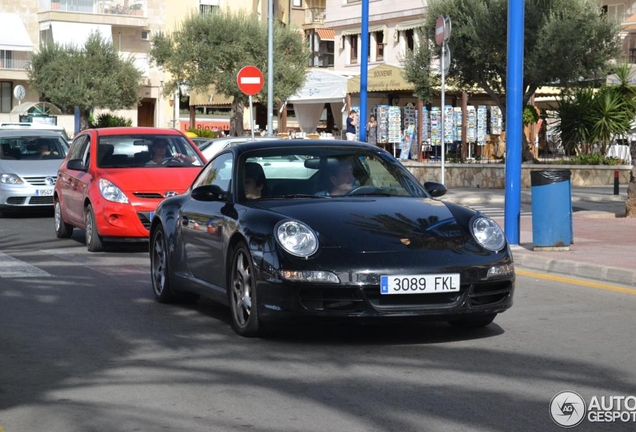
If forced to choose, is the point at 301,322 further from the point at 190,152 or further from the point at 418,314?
the point at 190,152

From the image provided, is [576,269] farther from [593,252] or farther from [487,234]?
[487,234]

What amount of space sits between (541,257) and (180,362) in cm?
654

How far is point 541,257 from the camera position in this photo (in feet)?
43.4

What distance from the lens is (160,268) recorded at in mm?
10547

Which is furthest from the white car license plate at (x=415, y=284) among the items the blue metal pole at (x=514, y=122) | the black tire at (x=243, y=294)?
the blue metal pole at (x=514, y=122)

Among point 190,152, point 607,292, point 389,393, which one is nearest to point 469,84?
point 190,152

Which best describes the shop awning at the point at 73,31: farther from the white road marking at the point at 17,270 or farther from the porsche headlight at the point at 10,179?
the white road marking at the point at 17,270

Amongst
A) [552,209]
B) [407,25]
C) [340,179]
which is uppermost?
[407,25]

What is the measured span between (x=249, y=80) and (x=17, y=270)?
13.4m

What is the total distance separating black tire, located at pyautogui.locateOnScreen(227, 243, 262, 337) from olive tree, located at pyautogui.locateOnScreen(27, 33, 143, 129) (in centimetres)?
5926

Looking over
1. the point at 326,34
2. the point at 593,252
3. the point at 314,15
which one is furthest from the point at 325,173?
the point at 314,15

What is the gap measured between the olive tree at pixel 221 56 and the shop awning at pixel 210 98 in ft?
1.42

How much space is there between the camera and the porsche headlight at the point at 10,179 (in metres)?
21.5

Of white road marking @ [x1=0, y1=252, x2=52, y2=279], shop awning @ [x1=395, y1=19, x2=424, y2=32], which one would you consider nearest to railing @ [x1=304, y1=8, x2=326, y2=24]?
shop awning @ [x1=395, y1=19, x2=424, y2=32]
